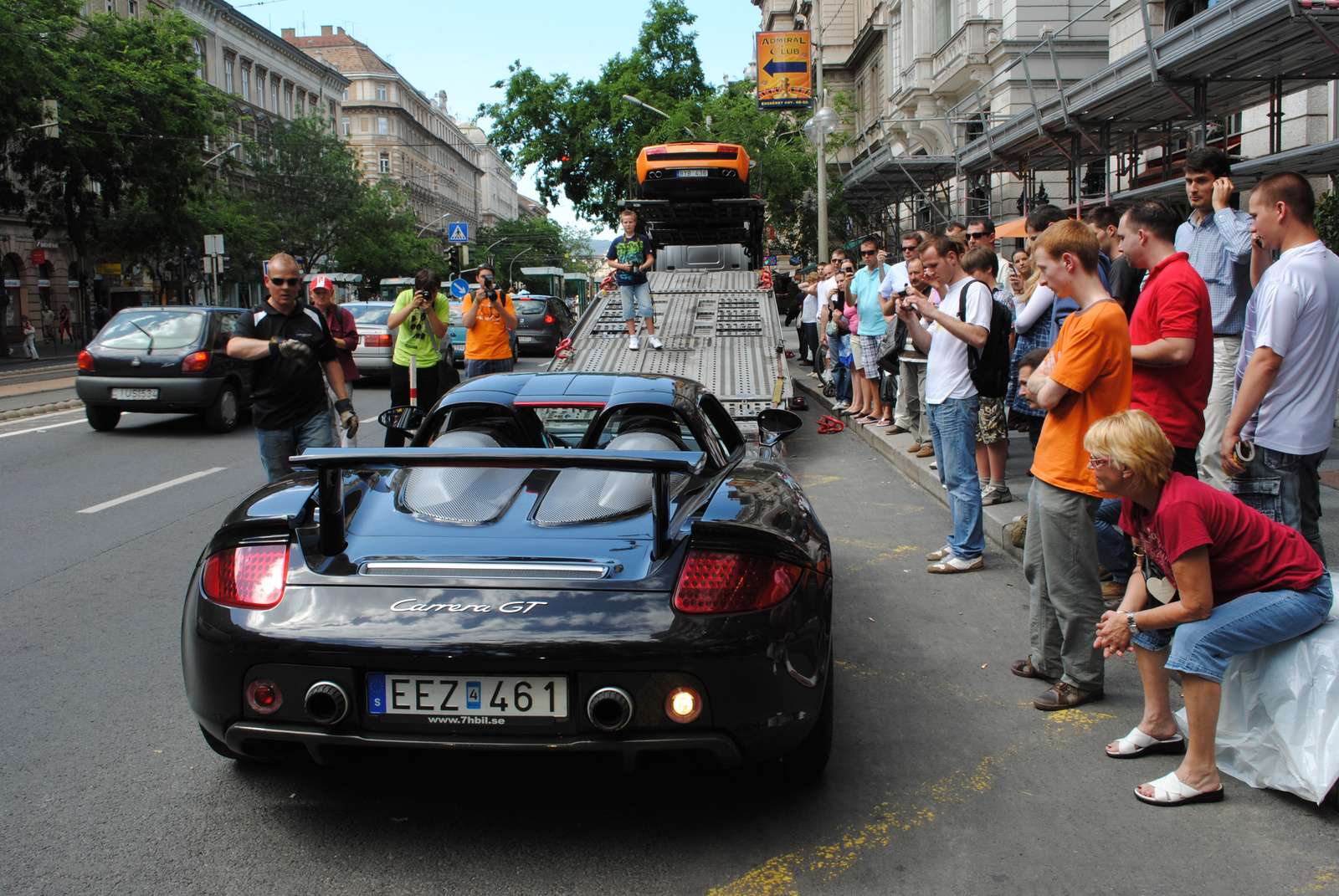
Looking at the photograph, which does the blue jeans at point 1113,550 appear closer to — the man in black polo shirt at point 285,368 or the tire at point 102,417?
the man in black polo shirt at point 285,368

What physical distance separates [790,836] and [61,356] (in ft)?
127

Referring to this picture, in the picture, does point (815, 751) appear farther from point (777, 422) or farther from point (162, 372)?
point (162, 372)

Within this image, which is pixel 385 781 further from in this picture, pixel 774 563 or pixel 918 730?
pixel 918 730

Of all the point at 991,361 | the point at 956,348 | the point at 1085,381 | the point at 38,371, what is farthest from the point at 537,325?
the point at 1085,381

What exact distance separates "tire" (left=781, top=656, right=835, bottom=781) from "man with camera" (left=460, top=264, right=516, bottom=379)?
7.60 meters

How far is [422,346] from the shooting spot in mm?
9852

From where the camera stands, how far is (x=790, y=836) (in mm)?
2914

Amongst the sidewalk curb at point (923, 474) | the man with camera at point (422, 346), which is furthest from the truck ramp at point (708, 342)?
the man with camera at point (422, 346)

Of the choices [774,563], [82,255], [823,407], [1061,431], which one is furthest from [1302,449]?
[82,255]

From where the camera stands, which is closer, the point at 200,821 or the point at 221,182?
the point at 200,821

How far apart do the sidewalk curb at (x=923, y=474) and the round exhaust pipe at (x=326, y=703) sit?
449 cm

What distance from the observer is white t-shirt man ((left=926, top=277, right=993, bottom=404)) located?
18.9ft

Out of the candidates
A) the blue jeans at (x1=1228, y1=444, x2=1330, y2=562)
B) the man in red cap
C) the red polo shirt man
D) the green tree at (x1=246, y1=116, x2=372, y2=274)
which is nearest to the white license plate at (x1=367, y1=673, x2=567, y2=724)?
the red polo shirt man

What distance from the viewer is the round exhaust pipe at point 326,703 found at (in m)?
2.64
